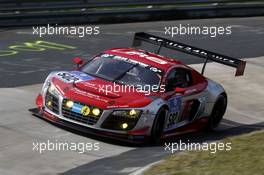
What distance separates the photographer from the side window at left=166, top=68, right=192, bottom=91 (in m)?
13.1

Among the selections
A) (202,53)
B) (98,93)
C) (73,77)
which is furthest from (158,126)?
(202,53)

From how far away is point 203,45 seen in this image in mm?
22766

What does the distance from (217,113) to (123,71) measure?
243 cm

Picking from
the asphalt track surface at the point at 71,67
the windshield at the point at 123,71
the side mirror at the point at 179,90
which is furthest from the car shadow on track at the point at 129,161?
the windshield at the point at 123,71

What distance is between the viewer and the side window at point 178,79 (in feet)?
43.0

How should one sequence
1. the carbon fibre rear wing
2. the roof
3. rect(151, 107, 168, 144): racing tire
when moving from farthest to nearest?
the carbon fibre rear wing → the roof → rect(151, 107, 168, 144): racing tire

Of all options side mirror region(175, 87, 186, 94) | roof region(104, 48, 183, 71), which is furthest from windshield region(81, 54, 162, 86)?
side mirror region(175, 87, 186, 94)

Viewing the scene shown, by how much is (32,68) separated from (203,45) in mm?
6867

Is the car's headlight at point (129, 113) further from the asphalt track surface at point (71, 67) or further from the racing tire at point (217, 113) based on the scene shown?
the racing tire at point (217, 113)

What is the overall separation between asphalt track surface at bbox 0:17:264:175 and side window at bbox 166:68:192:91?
933mm

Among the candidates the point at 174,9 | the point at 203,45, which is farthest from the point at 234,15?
the point at 203,45

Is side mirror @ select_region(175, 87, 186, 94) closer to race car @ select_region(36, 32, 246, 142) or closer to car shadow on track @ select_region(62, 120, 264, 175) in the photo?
race car @ select_region(36, 32, 246, 142)

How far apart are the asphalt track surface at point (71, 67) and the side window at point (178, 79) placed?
3.06 ft

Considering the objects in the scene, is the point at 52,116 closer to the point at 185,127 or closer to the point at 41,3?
the point at 185,127
